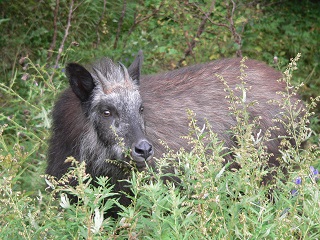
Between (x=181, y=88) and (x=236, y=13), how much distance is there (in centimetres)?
406

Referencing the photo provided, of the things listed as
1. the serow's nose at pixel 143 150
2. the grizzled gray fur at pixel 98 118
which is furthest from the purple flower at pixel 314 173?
the grizzled gray fur at pixel 98 118

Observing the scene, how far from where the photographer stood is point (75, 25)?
1025cm

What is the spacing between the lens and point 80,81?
626 cm

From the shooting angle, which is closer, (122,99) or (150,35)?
(122,99)

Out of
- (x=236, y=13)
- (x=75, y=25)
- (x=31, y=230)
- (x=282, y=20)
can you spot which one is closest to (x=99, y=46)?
(x=75, y=25)

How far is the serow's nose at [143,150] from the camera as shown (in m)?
5.57

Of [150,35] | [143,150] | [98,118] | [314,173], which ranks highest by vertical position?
[314,173]

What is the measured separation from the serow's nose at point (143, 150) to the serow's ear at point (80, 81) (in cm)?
91

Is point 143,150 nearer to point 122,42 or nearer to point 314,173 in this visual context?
point 314,173

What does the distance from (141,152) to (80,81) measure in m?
1.03

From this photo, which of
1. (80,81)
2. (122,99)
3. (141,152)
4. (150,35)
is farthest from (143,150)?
(150,35)

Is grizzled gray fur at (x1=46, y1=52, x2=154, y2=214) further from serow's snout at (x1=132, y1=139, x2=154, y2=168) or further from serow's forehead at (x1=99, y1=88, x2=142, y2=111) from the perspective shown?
serow's snout at (x1=132, y1=139, x2=154, y2=168)

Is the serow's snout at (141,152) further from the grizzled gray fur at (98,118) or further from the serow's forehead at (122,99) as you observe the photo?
the serow's forehead at (122,99)

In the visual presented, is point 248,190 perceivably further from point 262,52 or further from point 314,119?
point 262,52
